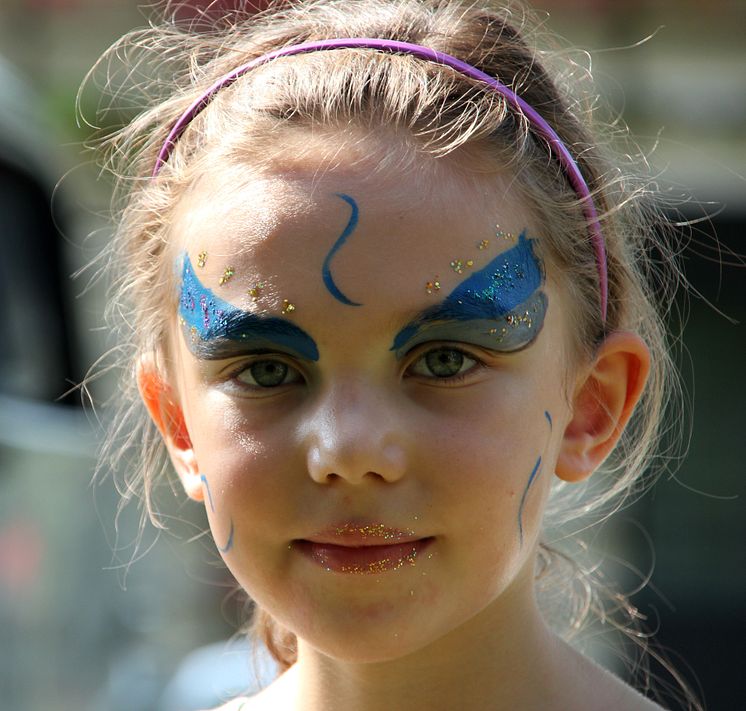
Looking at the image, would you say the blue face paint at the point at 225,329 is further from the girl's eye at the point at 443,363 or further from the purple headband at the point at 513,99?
the purple headband at the point at 513,99

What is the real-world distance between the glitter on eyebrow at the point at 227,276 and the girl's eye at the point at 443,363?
331 mm

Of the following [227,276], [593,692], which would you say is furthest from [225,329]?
[593,692]

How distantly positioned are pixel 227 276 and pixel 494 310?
1.42ft

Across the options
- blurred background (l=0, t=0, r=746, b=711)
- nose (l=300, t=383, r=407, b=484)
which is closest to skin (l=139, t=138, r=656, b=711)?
nose (l=300, t=383, r=407, b=484)

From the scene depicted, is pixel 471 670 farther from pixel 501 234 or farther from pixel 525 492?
pixel 501 234

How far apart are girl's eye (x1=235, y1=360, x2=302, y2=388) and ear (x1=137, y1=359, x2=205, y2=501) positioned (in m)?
0.28

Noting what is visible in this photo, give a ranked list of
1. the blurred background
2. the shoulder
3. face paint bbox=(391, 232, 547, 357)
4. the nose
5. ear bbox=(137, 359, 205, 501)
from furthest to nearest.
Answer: the blurred background → ear bbox=(137, 359, 205, 501) → the shoulder → face paint bbox=(391, 232, 547, 357) → the nose

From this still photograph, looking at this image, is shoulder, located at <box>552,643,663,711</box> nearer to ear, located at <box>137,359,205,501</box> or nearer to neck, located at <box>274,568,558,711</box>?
neck, located at <box>274,568,558,711</box>

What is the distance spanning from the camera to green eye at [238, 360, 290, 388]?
1.91 meters

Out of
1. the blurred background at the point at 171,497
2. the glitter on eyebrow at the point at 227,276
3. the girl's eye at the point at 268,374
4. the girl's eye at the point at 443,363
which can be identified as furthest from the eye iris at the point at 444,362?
the blurred background at the point at 171,497

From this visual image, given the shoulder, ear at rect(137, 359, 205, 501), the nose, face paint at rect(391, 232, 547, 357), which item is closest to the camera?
the nose

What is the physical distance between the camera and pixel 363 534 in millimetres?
1794

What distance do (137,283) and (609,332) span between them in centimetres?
91

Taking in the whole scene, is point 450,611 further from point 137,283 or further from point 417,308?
point 137,283
